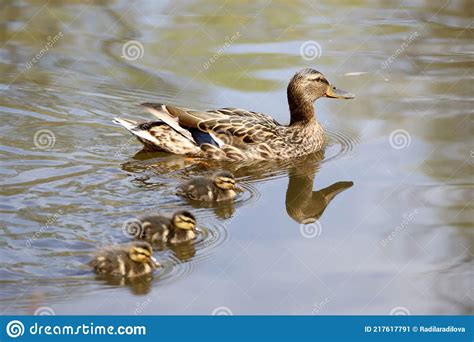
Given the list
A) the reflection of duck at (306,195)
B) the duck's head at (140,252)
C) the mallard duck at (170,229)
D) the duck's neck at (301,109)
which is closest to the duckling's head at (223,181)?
the reflection of duck at (306,195)

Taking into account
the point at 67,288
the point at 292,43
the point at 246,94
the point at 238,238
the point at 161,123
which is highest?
the point at 292,43

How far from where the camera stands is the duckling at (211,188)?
7.86 meters

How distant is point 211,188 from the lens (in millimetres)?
7891

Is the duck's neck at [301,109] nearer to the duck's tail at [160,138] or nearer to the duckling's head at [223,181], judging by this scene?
the duck's tail at [160,138]

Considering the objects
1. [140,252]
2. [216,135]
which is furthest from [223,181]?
[140,252]

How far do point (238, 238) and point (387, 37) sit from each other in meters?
4.99

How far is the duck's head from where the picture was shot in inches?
257

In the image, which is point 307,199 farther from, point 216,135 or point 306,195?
point 216,135

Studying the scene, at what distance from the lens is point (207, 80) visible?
10438 millimetres

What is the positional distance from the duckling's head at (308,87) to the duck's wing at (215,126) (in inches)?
18.1

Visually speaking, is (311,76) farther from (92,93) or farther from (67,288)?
(67,288)

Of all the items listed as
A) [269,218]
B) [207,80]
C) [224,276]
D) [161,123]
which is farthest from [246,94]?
[224,276]

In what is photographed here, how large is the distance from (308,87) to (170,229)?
9.20 ft

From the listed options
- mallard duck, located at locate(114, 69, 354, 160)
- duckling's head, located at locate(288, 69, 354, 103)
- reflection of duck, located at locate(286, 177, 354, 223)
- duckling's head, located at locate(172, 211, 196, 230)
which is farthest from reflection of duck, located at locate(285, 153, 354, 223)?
duckling's head, located at locate(172, 211, 196, 230)
